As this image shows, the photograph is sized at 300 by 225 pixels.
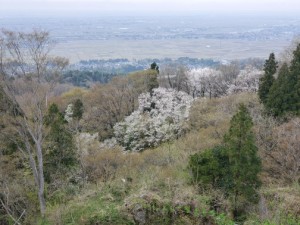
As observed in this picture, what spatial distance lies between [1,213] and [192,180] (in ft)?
20.5

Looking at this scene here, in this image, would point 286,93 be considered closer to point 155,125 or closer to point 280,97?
point 280,97

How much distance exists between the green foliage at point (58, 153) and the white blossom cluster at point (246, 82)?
18112mm

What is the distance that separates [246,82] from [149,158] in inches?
705

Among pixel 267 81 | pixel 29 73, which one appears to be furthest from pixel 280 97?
pixel 29 73

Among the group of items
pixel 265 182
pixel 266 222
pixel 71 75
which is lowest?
pixel 71 75

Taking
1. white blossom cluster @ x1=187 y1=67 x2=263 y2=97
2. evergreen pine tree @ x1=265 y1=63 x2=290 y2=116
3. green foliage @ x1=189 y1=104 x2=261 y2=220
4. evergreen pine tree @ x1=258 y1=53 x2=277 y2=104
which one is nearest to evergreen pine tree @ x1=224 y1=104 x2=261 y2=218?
green foliage @ x1=189 y1=104 x2=261 y2=220

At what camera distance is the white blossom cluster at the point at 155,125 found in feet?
72.5

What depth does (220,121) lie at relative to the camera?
19922 millimetres

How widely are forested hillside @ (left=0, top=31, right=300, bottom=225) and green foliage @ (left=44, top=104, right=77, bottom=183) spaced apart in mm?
44

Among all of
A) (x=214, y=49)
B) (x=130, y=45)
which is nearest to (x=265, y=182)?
(x=214, y=49)

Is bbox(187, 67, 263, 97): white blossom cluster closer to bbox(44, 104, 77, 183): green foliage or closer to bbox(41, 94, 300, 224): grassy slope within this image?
bbox(44, 104, 77, 183): green foliage

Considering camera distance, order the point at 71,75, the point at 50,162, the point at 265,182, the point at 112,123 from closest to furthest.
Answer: the point at 265,182, the point at 50,162, the point at 112,123, the point at 71,75

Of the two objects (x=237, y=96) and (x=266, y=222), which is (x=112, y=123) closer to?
(x=237, y=96)

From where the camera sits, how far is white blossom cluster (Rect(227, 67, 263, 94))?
3203 centimetres
